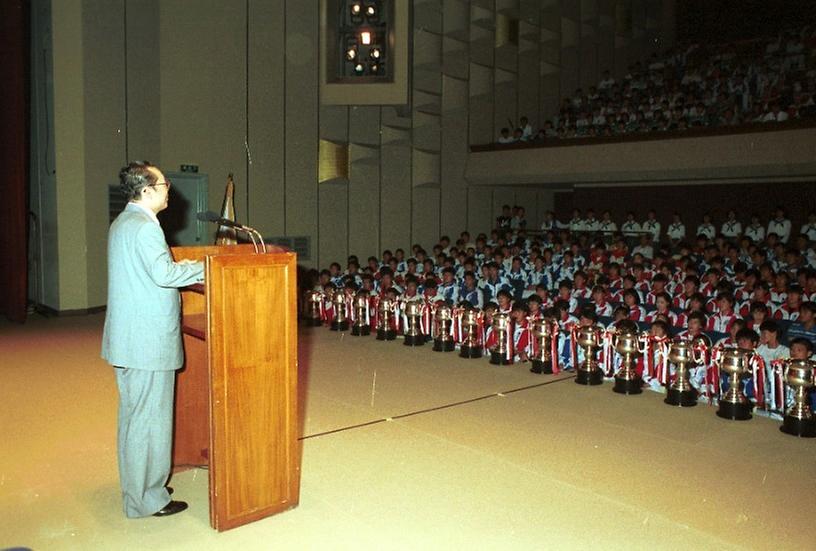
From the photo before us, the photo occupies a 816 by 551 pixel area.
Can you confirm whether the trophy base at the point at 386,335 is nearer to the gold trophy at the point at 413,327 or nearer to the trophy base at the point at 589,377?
the gold trophy at the point at 413,327

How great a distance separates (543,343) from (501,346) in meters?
0.44

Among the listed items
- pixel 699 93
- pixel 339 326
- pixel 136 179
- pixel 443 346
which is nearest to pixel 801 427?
pixel 443 346

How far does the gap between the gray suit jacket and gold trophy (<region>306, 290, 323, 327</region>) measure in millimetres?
5426

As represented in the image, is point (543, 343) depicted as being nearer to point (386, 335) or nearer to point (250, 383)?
point (386, 335)

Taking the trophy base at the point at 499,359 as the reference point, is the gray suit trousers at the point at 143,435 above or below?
above

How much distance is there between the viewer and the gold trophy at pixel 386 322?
739 cm

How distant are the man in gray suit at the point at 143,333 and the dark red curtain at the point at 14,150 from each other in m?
6.97

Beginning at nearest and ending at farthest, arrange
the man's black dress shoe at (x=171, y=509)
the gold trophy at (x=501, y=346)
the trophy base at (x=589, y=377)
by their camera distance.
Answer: the man's black dress shoe at (x=171, y=509), the trophy base at (x=589, y=377), the gold trophy at (x=501, y=346)

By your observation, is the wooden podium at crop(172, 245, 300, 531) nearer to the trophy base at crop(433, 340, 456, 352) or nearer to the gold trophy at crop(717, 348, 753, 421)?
the gold trophy at crop(717, 348, 753, 421)

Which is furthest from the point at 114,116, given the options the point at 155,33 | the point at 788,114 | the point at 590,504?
Result: the point at 788,114

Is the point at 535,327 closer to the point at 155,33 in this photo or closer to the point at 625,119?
the point at 155,33

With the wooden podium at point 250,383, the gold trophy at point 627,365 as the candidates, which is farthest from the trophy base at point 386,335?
the wooden podium at point 250,383

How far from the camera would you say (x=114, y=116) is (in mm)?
9938

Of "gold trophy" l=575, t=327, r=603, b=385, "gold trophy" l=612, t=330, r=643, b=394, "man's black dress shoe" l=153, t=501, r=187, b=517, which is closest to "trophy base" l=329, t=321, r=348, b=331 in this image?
"gold trophy" l=575, t=327, r=603, b=385
